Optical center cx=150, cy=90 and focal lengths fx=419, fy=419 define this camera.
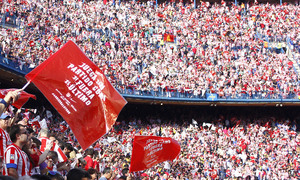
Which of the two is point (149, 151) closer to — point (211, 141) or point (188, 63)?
point (211, 141)

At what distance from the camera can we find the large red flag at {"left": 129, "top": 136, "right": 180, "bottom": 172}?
9562 millimetres

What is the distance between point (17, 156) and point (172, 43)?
2280 centimetres

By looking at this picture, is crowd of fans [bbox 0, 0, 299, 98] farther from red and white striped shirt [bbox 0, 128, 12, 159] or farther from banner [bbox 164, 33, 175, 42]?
red and white striped shirt [bbox 0, 128, 12, 159]

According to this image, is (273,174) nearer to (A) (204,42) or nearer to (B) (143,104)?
(B) (143,104)

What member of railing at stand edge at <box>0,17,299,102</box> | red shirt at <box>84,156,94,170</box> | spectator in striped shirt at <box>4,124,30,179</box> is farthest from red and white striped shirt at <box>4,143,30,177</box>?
railing at stand edge at <box>0,17,299,102</box>

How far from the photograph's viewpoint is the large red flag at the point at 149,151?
9.56 metres

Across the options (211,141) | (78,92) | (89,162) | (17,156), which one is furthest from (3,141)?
(211,141)

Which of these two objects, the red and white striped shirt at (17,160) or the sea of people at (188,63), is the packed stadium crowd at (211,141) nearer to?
the sea of people at (188,63)

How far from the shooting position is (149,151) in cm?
1005

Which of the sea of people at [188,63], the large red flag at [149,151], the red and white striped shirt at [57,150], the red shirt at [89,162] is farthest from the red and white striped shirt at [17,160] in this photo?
the sea of people at [188,63]

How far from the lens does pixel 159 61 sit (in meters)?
24.3

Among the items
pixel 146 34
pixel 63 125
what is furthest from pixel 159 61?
pixel 63 125

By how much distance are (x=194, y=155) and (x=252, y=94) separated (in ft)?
20.1

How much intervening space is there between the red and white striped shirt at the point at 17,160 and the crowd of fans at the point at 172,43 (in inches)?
512
